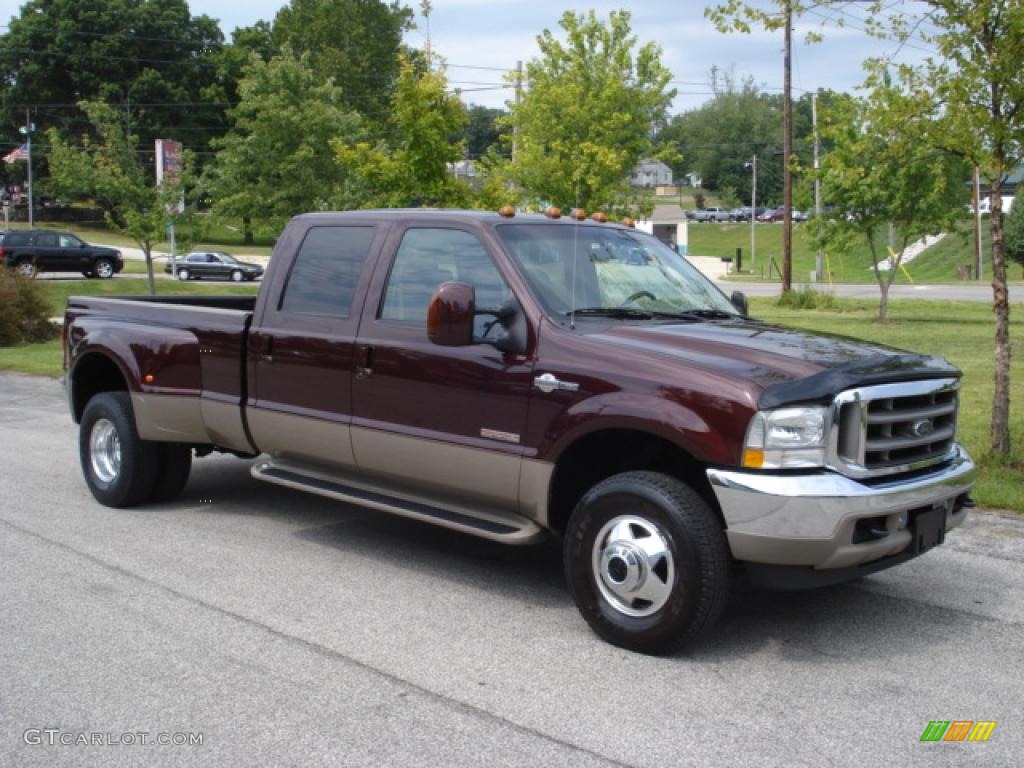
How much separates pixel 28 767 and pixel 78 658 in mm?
1037

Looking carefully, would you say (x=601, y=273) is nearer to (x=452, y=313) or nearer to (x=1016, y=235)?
(x=452, y=313)

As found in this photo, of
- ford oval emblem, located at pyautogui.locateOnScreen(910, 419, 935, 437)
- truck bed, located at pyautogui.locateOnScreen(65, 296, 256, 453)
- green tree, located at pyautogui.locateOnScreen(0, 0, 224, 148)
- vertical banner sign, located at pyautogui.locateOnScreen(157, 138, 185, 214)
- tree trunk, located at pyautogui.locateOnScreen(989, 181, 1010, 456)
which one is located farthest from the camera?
green tree, located at pyautogui.locateOnScreen(0, 0, 224, 148)

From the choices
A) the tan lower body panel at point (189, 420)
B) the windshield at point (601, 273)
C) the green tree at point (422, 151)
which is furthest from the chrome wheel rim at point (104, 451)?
the green tree at point (422, 151)

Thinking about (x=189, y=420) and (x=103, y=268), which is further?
(x=103, y=268)

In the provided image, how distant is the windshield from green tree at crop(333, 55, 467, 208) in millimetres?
8305

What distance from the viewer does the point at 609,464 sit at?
5.66m

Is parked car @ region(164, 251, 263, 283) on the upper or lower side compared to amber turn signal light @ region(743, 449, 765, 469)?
upper

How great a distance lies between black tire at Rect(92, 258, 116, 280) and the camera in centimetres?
3884

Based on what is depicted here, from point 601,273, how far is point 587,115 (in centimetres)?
1637

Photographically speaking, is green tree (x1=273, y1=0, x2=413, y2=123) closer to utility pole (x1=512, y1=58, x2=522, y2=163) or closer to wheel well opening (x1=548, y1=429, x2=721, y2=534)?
utility pole (x1=512, y1=58, x2=522, y2=163)

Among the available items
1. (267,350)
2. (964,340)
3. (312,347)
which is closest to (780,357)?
(312,347)

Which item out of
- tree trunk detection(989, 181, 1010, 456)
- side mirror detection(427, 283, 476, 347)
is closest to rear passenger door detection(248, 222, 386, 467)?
side mirror detection(427, 283, 476, 347)

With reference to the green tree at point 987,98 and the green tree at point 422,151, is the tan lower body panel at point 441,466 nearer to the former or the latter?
the green tree at point 987,98

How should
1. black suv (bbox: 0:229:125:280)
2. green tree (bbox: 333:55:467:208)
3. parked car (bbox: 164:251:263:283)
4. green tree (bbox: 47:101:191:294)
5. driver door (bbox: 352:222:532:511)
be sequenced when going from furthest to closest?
1. parked car (bbox: 164:251:263:283)
2. black suv (bbox: 0:229:125:280)
3. green tree (bbox: 47:101:191:294)
4. green tree (bbox: 333:55:467:208)
5. driver door (bbox: 352:222:532:511)
